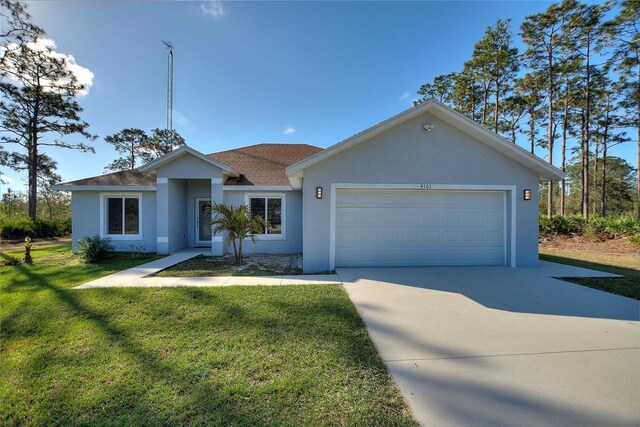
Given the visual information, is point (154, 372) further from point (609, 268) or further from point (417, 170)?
point (609, 268)

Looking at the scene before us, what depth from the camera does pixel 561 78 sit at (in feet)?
59.6

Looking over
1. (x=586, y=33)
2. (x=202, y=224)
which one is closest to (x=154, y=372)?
(x=202, y=224)

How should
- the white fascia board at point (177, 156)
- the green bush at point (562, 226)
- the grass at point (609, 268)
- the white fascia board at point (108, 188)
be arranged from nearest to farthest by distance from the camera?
the grass at point (609, 268)
the white fascia board at point (177, 156)
the white fascia board at point (108, 188)
the green bush at point (562, 226)

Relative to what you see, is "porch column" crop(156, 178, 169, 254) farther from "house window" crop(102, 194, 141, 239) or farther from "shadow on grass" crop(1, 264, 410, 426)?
"shadow on grass" crop(1, 264, 410, 426)

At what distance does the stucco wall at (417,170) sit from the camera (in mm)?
7336

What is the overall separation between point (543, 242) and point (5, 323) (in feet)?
64.3

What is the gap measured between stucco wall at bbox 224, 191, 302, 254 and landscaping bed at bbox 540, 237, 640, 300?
8.53 metres

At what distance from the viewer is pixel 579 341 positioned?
134 inches

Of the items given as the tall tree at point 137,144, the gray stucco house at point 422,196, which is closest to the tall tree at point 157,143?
the tall tree at point 137,144

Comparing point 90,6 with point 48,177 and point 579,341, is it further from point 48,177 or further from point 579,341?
point 48,177

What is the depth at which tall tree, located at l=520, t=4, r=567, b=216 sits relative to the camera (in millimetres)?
15966

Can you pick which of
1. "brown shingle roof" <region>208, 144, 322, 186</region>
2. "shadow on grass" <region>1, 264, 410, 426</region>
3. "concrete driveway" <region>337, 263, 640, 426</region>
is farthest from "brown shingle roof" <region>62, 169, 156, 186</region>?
"concrete driveway" <region>337, 263, 640, 426</region>

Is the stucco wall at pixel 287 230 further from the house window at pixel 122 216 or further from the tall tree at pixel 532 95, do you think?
the tall tree at pixel 532 95

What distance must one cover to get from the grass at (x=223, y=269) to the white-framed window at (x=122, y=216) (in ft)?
13.2
